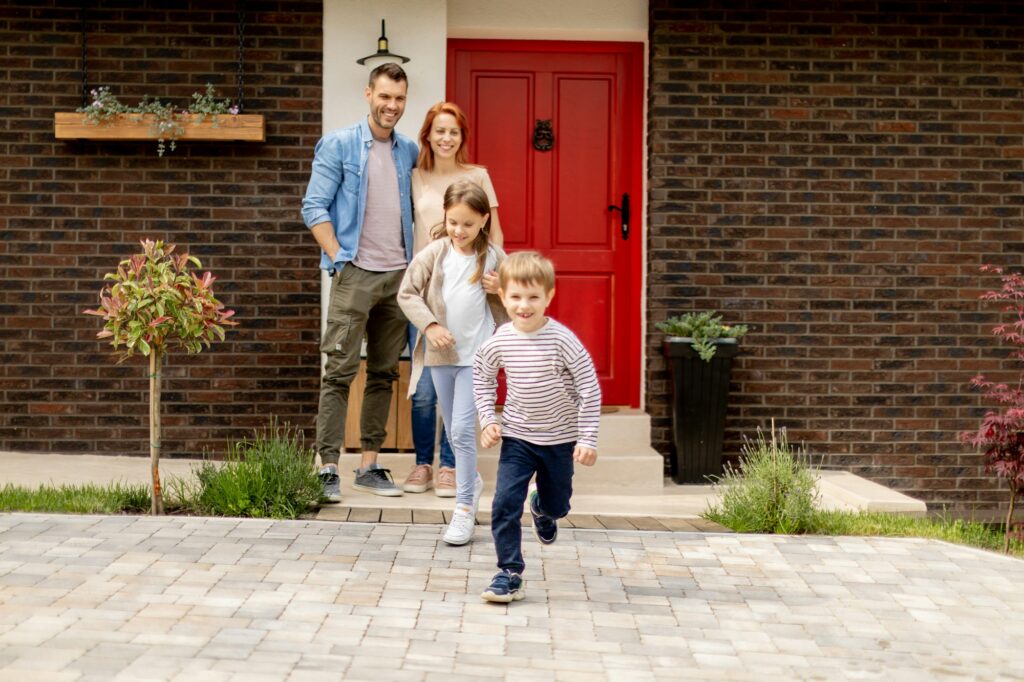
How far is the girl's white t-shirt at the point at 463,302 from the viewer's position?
18.0 ft

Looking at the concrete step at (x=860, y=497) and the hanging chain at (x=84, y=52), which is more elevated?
the hanging chain at (x=84, y=52)

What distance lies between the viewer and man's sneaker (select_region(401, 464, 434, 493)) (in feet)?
20.8

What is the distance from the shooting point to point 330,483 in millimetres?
5973

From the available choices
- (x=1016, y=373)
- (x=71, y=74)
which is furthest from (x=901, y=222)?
(x=71, y=74)

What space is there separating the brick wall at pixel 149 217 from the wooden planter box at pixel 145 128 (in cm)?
19

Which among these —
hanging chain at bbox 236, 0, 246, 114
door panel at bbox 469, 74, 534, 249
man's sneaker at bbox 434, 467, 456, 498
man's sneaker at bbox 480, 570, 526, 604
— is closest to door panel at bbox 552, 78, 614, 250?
door panel at bbox 469, 74, 534, 249

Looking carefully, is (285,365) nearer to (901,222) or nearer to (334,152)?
(334,152)

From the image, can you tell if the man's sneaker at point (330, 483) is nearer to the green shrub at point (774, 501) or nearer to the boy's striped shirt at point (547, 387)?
the boy's striped shirt at point (547, 387)

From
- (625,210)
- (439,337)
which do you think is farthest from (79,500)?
(625,210)

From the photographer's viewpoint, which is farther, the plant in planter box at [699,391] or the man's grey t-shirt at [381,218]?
the plant in planter box at [699,391]

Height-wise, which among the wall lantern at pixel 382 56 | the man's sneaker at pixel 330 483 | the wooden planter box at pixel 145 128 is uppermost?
the wall lantern at pixel 382 56

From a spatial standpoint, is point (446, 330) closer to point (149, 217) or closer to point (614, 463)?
point (614, 463)

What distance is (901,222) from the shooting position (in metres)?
7.86

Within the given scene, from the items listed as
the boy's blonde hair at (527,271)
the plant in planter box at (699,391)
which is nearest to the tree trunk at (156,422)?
the boy's blonde hair at (527,271)
